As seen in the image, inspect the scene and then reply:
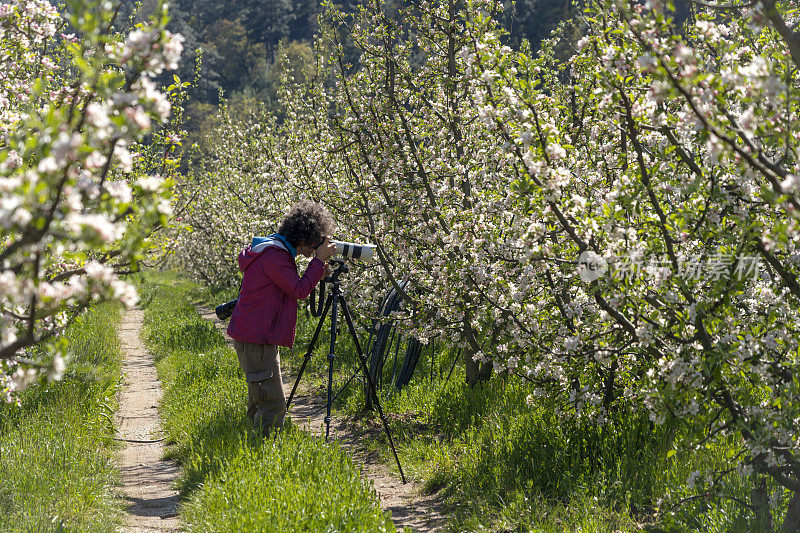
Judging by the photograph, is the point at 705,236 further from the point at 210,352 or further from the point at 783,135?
the point at 210,352

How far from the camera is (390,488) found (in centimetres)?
555

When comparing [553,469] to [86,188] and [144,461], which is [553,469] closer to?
[86,188]

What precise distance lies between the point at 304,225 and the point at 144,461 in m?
2.84

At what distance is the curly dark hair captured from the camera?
5723mm

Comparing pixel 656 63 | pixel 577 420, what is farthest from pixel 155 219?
pixel 577 420

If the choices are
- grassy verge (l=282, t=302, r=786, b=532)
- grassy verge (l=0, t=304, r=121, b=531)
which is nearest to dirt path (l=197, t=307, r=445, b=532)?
grassy verge (l=282, t=302, r=786, b=532)

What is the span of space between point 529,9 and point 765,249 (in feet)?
134

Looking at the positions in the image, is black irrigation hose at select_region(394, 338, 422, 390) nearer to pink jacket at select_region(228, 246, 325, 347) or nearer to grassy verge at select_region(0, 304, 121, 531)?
pink jacket at select_region(228, 246, 325, 347)

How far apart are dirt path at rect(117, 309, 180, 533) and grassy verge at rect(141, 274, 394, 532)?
0.58ft

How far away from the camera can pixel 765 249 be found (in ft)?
10.8

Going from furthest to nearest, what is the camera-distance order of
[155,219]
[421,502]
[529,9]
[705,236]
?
[529,9], [421,502], [705,236], [155,219]

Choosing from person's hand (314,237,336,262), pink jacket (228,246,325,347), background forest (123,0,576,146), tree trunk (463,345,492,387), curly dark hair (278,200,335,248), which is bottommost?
tree trunk (463,345,492,387)

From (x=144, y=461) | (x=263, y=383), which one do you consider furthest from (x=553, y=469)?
(x=144, y=461)

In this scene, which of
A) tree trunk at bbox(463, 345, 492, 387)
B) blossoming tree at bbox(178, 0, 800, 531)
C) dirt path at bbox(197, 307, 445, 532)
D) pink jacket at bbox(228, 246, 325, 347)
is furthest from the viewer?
tree trunk at bbox(463, 345, 492, 387)
